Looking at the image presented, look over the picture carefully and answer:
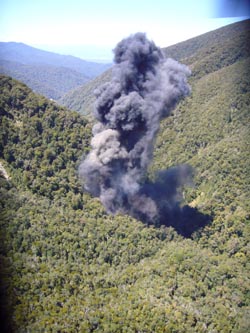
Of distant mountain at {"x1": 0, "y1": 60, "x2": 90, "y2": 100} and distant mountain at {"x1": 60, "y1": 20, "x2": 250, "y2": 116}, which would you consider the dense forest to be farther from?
distant mountain at {"x1": 0, "y1": 60, "x2": 90, "y2": 100}

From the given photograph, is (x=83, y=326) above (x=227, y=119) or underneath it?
underneath

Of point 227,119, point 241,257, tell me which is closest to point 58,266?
point 241,257

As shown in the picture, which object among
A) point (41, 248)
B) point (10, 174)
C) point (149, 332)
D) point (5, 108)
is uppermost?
point (5, 108)

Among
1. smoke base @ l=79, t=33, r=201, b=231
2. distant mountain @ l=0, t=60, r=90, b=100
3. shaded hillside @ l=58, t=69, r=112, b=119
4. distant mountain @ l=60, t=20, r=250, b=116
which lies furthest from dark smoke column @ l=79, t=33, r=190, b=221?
distant mountain @ l=0, t=60, r=90, b=100

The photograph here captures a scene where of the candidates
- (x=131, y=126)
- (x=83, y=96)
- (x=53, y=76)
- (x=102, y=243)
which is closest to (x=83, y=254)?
(x=102, y=243)

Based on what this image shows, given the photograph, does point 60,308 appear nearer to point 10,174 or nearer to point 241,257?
point 10,174

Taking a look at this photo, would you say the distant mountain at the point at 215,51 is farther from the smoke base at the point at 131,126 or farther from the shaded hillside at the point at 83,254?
the shaded hillside at the point at 83,254
